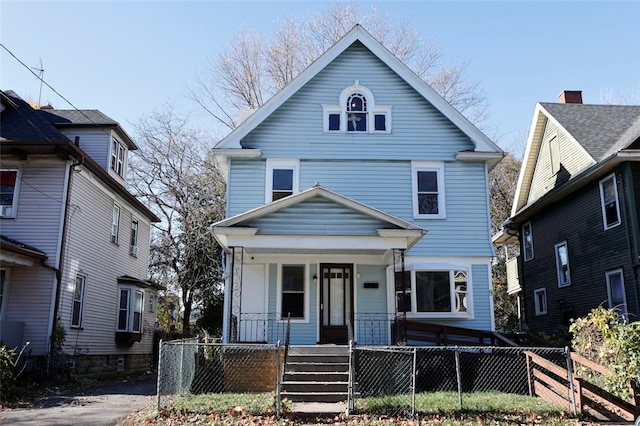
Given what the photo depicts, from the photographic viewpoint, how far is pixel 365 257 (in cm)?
1530

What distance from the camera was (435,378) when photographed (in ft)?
42.5

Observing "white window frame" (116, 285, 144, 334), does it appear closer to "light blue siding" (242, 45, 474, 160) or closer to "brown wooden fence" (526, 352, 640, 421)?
"light blue siding" (242, 45, 474, 160)

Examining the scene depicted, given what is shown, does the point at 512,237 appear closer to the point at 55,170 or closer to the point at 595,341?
the point at 595,341

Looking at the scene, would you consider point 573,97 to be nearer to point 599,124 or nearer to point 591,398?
point 599,124

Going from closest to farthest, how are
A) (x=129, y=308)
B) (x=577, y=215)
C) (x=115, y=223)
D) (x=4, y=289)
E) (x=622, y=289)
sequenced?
(x=4, y=289), (x=622, y=289), (x=577, y=215), (x=115, y=223), (x=129, y=308)

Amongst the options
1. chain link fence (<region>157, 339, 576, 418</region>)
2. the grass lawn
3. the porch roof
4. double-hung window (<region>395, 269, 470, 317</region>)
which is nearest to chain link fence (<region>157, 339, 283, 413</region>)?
chain link fence (<region>157, 339, 576, 418</region>)

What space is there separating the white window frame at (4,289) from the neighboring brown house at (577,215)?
16.8 metres

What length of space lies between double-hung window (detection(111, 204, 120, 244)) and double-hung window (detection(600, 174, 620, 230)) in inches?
653

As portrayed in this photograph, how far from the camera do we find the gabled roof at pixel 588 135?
53.2ft

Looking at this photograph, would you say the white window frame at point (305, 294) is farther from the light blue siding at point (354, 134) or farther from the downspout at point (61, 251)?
the downspout at point (61, 251)

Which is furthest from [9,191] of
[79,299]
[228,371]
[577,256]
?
[577,256]

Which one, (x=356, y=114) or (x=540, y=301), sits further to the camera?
(x=540, y=301)

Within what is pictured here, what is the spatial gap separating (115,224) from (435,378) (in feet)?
44.4

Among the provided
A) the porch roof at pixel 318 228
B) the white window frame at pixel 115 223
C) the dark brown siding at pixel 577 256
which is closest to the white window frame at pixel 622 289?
the dark brown siding at pixel 577 256
